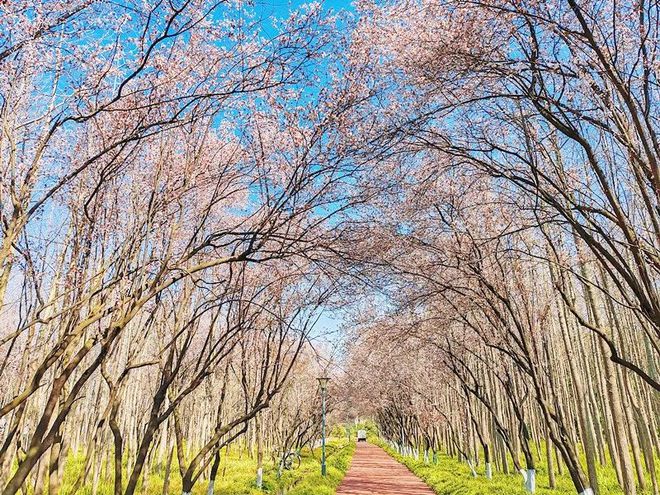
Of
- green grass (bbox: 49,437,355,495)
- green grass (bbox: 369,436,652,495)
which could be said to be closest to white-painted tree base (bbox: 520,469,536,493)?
green grass (bbox: 369,436,652,495)

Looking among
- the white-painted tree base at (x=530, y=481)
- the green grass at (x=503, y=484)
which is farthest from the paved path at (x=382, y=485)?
the white-painted tree base at (x=530, y=481)

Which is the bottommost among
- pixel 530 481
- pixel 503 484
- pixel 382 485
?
pixel 382 485

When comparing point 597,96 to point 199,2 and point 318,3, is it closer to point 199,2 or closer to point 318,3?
point 318,3

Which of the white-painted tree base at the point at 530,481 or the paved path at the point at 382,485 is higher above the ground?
the white-painted tree base at the point at 530,481

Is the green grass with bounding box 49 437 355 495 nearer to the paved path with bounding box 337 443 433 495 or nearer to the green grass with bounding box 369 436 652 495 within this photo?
the paved path with bounding box 337 443 433 495

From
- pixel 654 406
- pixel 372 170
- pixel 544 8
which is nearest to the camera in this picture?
pixel 544 8

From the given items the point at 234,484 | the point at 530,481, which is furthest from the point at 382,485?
the point at 530,481

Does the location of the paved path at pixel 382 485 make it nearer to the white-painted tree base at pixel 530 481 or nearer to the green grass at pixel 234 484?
the green grass at pixel 234 484

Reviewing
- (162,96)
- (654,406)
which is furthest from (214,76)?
(654,406)

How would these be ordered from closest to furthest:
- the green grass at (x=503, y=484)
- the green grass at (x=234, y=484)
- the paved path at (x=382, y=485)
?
1. the green grass at (x=503, y=484)
2. the green grass at (x=234, y=484)
3. the paved path at (x=382, y=485)

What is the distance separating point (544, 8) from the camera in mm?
4625

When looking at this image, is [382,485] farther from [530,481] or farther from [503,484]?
[530,481]

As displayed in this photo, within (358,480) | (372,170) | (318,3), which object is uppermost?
(318,3)

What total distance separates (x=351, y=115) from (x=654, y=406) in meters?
26.8
